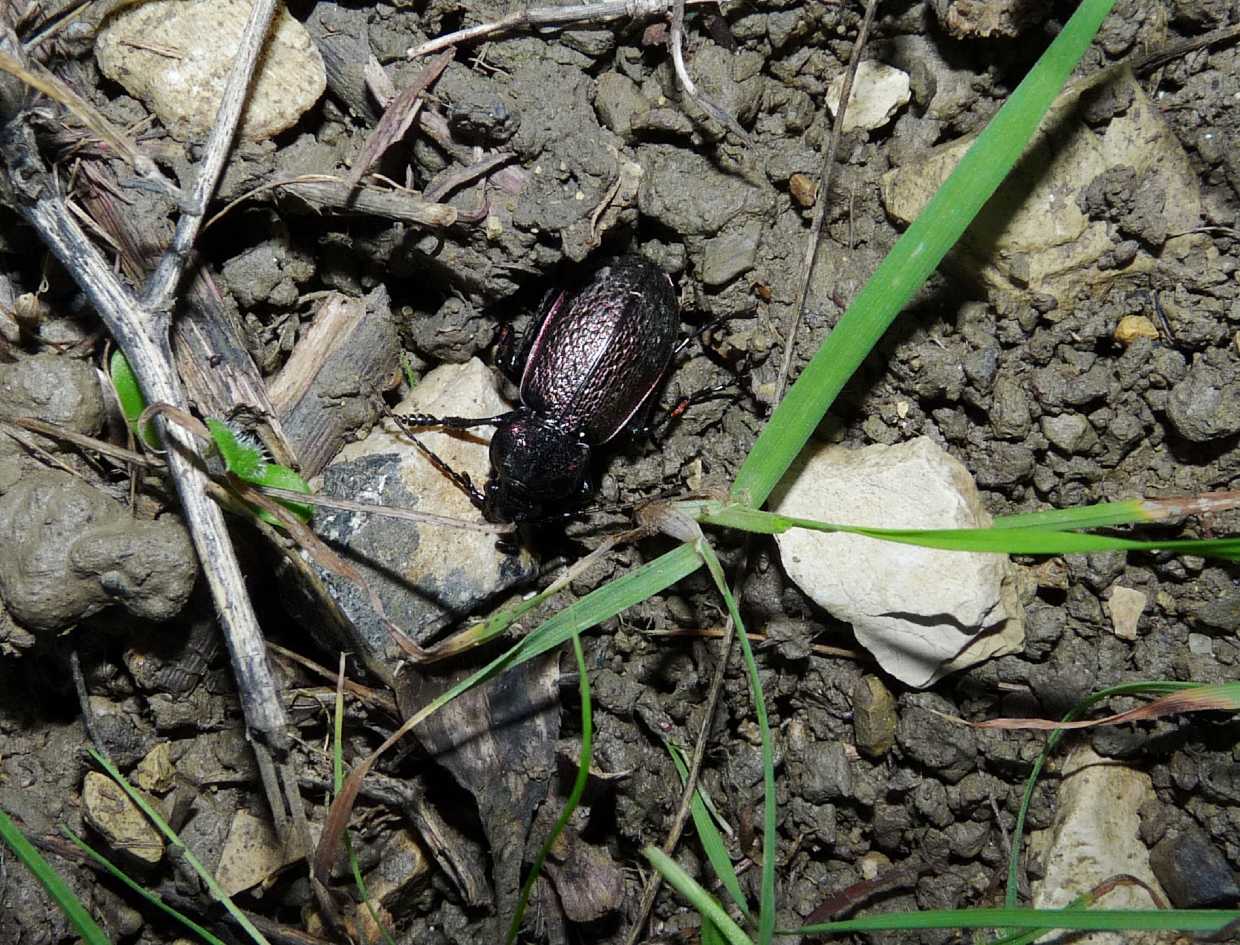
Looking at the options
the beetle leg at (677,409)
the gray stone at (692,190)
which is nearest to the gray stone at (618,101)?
the gray stone at (692,190)

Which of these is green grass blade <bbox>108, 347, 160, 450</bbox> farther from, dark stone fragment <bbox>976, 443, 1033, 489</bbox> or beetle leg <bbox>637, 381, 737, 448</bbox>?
dark stone fragment <bbox>976, 443, 1033, 489</bbox>

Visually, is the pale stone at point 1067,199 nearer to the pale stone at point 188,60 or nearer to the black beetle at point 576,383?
the black beetle at point 576,383

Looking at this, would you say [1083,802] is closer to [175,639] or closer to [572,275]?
Result: [572,275]

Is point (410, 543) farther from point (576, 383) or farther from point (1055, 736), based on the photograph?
point (1055, 736)

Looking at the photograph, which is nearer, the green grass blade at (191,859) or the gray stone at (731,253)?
the green grass blade at (191,859)

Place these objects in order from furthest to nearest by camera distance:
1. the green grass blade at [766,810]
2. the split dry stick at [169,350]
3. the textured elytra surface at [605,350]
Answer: the textured elytra surface at [605,350] → the split dry stick at [169,350] → the green grass blade at [766,810]

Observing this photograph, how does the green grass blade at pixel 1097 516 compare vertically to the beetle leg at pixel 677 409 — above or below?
above
